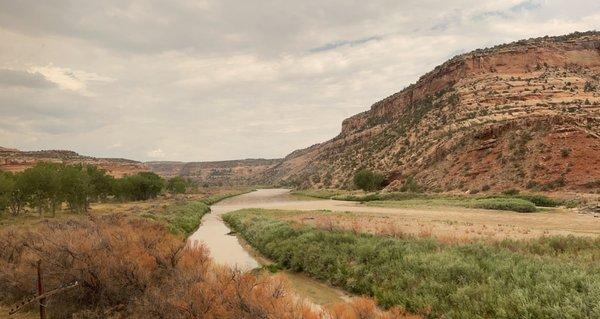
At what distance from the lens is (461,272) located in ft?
44.4

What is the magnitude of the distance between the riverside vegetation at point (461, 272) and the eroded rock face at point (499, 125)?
32.5 m

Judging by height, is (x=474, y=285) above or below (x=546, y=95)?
below

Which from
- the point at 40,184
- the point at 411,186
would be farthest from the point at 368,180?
the point at 40,184

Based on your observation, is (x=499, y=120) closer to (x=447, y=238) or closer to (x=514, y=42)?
(x=514, y=42)

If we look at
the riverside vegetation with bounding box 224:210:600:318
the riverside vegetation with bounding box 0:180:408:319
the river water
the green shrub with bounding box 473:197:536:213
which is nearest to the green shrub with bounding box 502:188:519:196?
the green shrub with bounding box 473:197:536:213

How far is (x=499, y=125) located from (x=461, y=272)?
50.9 meters

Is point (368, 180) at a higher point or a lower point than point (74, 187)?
lower

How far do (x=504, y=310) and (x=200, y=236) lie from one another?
91.3 feet

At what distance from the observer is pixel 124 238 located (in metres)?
16.6

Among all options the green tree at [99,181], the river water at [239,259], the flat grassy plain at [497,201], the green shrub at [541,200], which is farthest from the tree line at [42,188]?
the green shrub at [541,200]

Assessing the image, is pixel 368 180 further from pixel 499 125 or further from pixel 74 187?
pixel 74 187

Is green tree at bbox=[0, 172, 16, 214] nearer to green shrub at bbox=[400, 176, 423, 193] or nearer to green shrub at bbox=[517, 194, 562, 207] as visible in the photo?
green shrub at bbox=[400, 176, 423, 193]

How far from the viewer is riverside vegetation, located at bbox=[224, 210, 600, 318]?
34.3ft

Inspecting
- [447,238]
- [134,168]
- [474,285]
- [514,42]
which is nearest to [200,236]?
[447,238]
